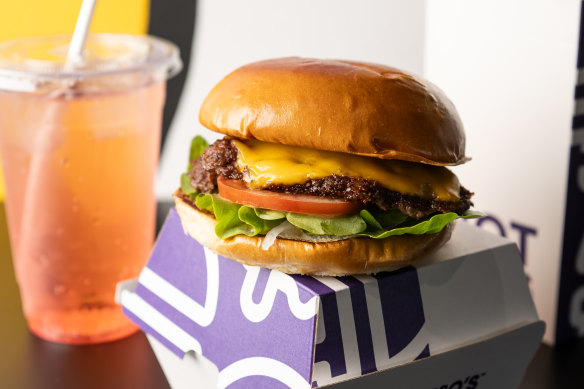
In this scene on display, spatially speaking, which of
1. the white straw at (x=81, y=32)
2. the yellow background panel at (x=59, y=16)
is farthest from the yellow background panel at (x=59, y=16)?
the white straw at (x=81, y=32)

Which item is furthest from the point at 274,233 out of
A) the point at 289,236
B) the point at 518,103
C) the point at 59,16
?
the point at 59,16

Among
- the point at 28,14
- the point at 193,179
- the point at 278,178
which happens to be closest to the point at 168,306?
the point at 193,179

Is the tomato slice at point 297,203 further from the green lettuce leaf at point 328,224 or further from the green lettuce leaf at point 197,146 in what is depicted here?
the green lettuce leaf at point 197,146

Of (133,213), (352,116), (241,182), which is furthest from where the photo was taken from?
(133,213)

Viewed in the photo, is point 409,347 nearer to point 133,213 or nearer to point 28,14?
point 133,213

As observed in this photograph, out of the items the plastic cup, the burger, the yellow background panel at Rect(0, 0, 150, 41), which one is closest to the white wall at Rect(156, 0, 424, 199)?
the yellow background panel at Rect(0, 0, 150, 41)

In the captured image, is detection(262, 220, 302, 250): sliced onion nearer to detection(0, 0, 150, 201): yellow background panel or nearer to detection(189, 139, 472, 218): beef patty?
detection(189, 139, 472, 218): beef patty

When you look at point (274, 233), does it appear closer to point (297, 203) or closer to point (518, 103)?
point (297, 203)
